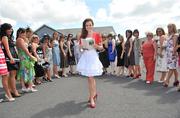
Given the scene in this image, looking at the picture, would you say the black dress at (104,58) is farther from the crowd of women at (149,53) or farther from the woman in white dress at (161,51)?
the woman in white dress at (161,51)

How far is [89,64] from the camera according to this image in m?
7.20

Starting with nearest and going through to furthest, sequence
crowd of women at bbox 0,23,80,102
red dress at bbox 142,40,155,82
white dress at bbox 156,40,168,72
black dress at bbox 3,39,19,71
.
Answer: crowd of women at bbox 0,23,80,102, black dress at bbox 3,39,19,71, white dress at bbox 156,40,168,72, red dress at bbox 142,40,155,82

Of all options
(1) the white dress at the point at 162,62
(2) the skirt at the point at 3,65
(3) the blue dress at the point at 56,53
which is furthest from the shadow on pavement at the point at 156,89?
(2) the skirt at the point at 3,65

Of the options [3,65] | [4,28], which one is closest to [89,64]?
[3,65]

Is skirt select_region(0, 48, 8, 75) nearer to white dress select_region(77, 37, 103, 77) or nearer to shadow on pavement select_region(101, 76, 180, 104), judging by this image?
white dress select_region(77, 37, 103, 77)

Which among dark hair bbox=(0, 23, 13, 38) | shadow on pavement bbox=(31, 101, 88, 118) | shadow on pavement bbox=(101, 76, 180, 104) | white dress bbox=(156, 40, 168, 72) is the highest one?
dark hair bbox=(0, 23, 13, 38)

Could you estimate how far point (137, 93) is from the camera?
8.66m

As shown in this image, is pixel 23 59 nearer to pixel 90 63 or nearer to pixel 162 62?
pixel 90 63

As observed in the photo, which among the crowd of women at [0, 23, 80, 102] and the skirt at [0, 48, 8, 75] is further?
the crowd of women at [0, 23, 80, 102]

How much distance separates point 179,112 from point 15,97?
14.3 ft

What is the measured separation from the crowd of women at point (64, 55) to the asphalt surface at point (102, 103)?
631 millimetres

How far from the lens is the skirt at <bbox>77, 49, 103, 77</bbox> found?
23.4ft

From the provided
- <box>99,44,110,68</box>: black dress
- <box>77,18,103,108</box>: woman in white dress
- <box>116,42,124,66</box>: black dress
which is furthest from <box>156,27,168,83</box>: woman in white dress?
<box>99,44,110,68</box>: black dress

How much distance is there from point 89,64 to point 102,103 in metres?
0.96
